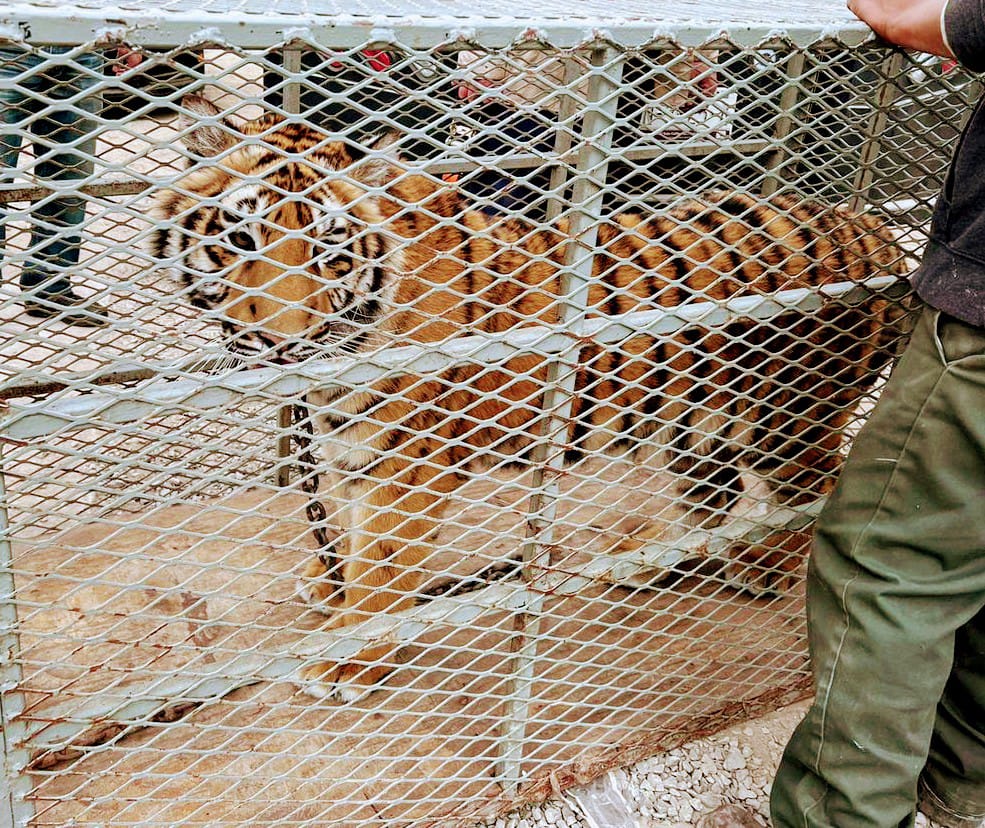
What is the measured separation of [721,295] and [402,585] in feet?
3.27

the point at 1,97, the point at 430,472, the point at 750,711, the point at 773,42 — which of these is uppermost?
the point at 773,42

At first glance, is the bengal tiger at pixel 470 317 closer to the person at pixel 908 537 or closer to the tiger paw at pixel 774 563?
the tiger paw at pixel 774 563

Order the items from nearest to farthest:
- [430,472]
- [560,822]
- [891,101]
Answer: [891,101]
[560,822]
[430,472]

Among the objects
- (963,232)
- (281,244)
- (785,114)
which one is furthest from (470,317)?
(963,232)

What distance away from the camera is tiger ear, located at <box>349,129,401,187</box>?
1141 mm

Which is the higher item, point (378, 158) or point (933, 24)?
point (933, 24)

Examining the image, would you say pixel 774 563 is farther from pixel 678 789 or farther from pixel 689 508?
pixel 678 789

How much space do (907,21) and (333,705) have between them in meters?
1.70

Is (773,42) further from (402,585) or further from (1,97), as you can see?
(1,97)

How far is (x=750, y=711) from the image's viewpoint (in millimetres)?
2055

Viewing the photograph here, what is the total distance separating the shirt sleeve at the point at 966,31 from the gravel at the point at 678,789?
4.73 feet

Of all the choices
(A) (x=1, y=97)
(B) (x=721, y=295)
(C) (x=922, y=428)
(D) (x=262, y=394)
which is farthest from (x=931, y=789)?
(A) (x=1, y=97)

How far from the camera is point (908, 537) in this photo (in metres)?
1.29

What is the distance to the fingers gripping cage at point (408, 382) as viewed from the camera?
1157 mm
